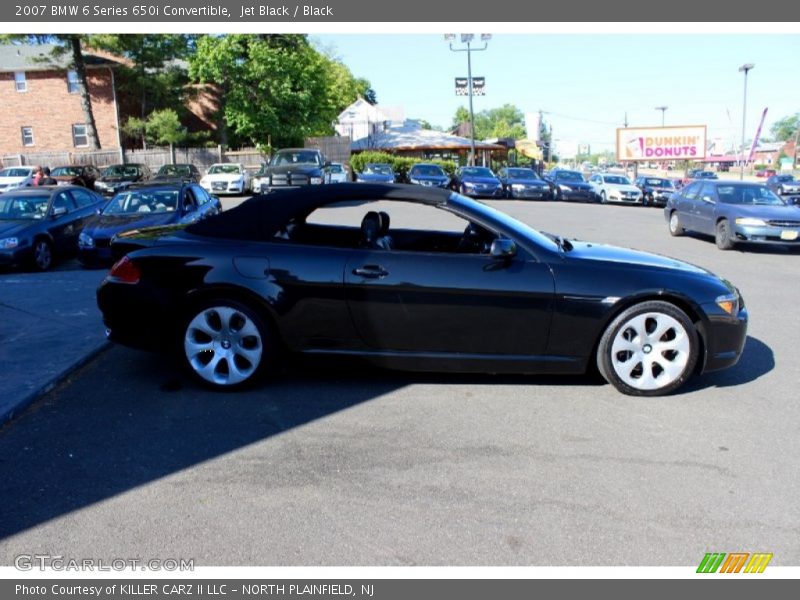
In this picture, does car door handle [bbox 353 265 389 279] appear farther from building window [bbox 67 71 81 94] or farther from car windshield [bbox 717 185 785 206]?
building window [bbox 67 71 81 94]

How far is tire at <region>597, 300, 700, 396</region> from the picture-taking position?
4.87 m

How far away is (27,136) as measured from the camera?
138ft

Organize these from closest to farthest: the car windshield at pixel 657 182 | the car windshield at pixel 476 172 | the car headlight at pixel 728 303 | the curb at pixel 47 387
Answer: the curb at pixel 47 387 < the car headlight at pixel 728 303 < the car windshield at pixel 476 172 < the car windshield at pixel 657 182

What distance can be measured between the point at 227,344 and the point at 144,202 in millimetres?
7396

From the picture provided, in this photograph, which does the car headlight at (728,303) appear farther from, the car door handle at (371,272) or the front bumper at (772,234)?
the front bumper at (772,234)

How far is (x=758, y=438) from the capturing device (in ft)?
13.9

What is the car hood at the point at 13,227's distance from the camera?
11.0 meters

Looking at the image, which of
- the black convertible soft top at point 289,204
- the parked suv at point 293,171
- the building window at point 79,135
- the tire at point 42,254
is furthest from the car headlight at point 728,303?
the building window at point 79,135

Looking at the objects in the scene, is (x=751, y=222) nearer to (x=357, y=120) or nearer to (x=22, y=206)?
(x=22, y=206)

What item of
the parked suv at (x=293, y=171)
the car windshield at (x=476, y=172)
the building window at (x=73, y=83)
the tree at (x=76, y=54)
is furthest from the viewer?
the building window at (x=73, y=83)

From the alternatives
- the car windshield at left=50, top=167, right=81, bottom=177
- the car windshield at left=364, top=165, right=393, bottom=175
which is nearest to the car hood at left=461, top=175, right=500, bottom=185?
the car windshield at left=364, top=165, right=393, bottom=175

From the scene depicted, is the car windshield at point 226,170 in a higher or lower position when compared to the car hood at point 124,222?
higher

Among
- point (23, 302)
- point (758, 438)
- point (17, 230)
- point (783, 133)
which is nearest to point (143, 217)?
point (17, 230)

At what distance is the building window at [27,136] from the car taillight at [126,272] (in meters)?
43.6
